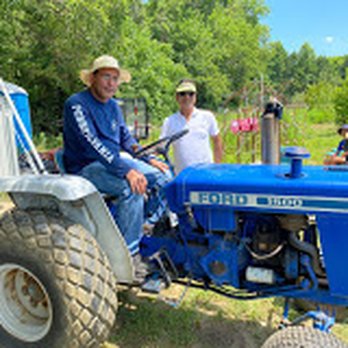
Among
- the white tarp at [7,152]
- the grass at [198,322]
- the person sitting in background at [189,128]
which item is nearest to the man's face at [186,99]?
the person sitting in background at [189,128]

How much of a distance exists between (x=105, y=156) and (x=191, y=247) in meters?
0.86

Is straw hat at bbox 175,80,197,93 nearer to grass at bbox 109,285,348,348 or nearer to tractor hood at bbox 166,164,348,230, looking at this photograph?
tractor hood at bbox 166,164,348,230

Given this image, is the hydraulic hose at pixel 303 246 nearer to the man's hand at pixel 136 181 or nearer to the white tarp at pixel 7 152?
the man's hand at pixel 136 181

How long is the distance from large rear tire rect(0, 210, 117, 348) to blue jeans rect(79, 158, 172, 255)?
35 centimetres

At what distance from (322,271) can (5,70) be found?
1237cm

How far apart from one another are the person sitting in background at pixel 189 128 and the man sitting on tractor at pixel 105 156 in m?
1.13

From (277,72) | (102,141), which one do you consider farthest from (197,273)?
(277,72)

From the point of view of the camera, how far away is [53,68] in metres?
12.6

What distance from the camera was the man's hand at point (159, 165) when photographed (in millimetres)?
3160

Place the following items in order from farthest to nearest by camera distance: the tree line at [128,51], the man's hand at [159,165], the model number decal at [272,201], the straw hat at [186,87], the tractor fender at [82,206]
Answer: the tree line at [128,51]
the straw hat at [186,87]
the man's hand at [159,165]
the tractor fender at [82,206]
the model number decal at [272,201]

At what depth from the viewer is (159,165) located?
125 inches

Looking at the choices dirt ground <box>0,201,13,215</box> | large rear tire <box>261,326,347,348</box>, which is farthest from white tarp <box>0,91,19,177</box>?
→ large rear tire <box>261,326,347,348</box>

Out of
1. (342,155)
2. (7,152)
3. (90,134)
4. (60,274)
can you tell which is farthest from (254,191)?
(7,152)

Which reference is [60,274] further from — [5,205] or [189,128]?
[5,205]
